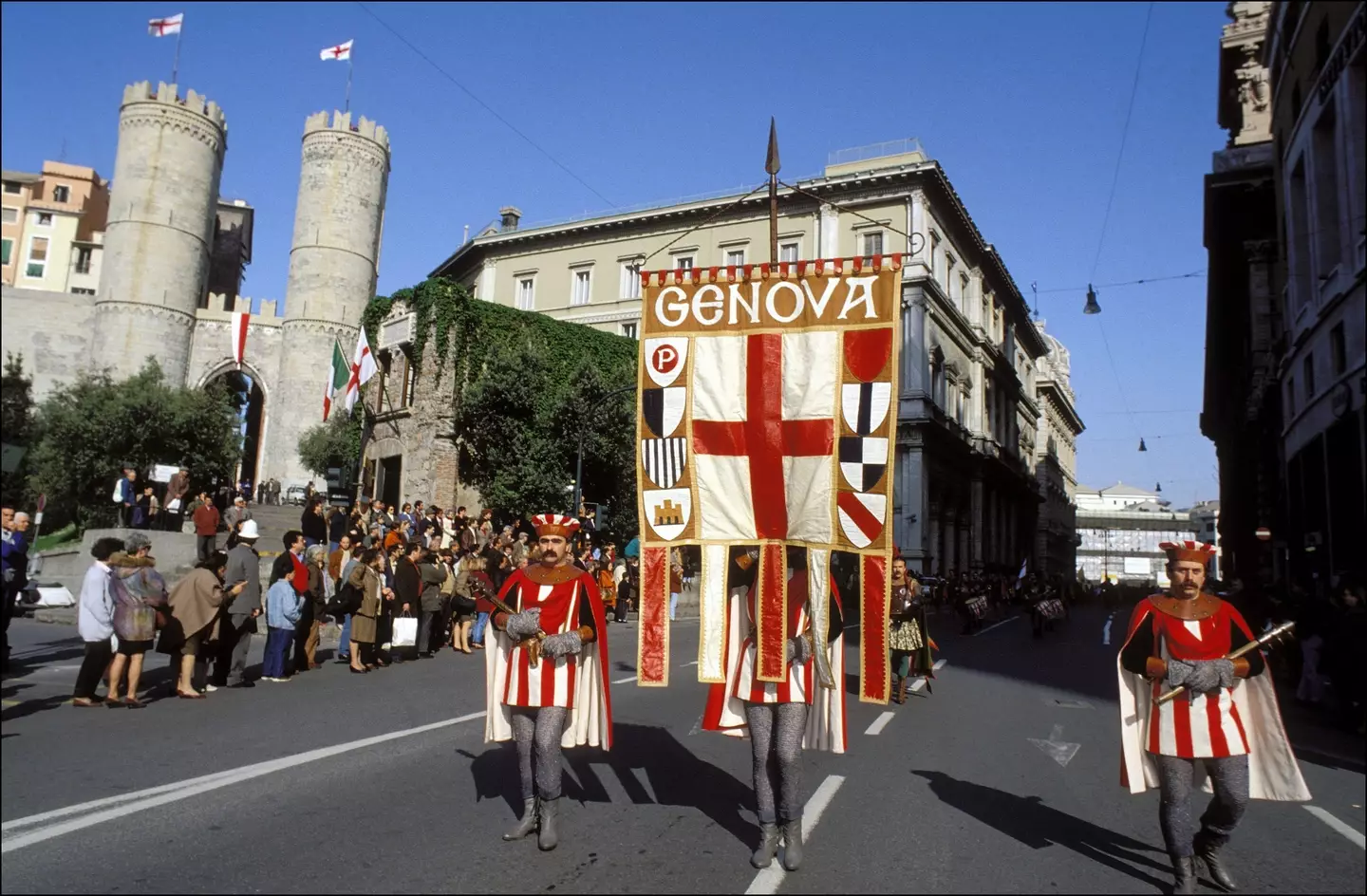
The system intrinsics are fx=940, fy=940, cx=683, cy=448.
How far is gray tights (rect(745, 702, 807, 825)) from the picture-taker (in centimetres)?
498

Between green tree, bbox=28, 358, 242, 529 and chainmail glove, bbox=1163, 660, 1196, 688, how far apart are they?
41.1 meters

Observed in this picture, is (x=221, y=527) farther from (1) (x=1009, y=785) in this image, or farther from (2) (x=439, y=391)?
(1) (x=1009, y=785)

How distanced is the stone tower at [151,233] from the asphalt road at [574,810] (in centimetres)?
5175

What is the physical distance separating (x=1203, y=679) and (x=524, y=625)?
3620 millimetres

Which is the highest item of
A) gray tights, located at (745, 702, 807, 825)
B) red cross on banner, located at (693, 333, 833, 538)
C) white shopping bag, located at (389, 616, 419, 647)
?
red cross on banner, located at (693, 333, 833, 538)

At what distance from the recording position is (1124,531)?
347 feet

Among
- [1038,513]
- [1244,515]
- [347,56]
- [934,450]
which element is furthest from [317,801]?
[1038,513]

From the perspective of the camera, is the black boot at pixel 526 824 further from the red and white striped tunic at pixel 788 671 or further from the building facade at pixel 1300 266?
the building facade at pixel 1300 266

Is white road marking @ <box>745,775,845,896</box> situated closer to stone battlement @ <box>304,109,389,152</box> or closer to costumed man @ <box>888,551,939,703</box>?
costumed man @ <box>888,551,939,703</box>

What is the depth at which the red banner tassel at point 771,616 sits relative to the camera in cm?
515

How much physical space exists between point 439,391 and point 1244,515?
35.3 meters

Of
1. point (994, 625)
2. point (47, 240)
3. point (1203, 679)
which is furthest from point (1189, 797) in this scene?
point (47, 240)

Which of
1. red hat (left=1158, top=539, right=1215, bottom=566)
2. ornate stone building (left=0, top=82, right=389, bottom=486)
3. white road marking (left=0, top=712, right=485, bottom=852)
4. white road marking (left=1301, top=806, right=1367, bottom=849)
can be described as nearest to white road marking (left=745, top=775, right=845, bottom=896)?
red hat (left=1158, top=539, right=1215, bottom=566)

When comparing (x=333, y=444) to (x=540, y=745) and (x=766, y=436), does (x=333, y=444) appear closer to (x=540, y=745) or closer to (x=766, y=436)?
(x=766, y=436)
